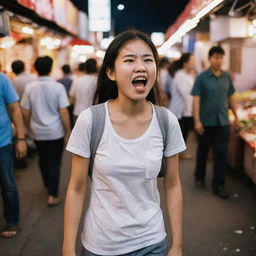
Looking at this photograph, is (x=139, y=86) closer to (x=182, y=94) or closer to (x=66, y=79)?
(x=182, y=94)

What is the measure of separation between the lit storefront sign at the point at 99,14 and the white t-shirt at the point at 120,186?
21403 millimetres

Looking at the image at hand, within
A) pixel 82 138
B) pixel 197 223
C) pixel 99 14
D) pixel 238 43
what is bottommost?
pixel 197 223

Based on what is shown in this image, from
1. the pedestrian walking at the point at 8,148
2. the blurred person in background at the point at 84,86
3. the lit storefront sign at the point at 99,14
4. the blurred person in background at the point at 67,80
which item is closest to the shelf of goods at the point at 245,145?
the blurred person in background at the point at 84,86

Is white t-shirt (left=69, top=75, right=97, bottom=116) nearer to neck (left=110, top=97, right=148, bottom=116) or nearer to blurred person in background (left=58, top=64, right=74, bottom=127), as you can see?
blurred person in background (left=58, top=64, right=74, bottom=127)

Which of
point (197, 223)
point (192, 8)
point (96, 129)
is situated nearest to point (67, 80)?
point (192, 8)

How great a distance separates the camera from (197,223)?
4.94m

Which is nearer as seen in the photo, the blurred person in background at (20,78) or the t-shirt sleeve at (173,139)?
the t-shirt sleeve at (173,139)

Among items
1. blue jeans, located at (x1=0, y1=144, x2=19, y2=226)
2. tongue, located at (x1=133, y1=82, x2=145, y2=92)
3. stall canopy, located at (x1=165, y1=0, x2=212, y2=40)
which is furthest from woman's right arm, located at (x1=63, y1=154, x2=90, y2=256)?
stall canopy, located at (x1=165, y1=0, x2=212, y2=40)

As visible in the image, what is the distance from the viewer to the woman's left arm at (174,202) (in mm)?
2141

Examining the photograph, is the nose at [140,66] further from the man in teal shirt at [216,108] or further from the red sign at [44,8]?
the red sign at [44,8]

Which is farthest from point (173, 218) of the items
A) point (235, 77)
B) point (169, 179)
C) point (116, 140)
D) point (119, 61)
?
point (235, 77)

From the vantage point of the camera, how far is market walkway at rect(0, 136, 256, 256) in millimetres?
4270

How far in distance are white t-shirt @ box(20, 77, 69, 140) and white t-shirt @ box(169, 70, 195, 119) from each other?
10.7 feet

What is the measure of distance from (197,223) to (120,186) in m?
3.25
